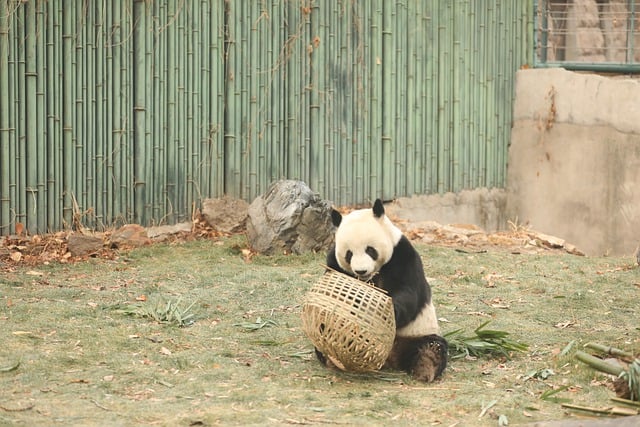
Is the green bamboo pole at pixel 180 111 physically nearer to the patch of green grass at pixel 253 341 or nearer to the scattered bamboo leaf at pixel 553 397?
the patch of green grass at pixel 253 341

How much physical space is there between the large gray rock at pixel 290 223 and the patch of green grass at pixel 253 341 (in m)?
0.16

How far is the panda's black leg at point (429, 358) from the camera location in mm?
5449

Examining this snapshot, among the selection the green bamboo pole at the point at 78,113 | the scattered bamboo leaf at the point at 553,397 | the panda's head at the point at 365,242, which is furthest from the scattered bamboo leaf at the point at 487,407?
the green bamboo pole at the point at 78,113

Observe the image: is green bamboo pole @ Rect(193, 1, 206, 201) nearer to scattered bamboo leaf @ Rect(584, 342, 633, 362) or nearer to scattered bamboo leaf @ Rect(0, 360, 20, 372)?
Result: scattered bamboo leaf @ Rect(0, 360, 20, 372)

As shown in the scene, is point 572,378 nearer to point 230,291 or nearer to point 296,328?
point 296,328

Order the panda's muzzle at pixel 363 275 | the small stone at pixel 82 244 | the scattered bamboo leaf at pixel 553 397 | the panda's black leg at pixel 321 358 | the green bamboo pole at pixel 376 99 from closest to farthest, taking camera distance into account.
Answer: the scattered bamboo leaf at pixel 553 397, the panda's muzzle at pixel 363 275, the panda's black leg at pixel 321 358, the small stone at pixel 82 244, the green bamboo pole at pixel 376 99

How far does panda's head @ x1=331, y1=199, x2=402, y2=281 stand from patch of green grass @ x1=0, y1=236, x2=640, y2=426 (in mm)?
590

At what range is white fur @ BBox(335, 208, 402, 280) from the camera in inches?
210

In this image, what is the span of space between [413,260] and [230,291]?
7.28 ft

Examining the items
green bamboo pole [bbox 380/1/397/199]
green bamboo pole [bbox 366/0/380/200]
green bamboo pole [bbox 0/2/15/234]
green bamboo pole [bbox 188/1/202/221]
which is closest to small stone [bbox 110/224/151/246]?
green bamboo pole [bbox 188/1/202/221]

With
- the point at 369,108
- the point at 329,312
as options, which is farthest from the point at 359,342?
the point at 369,108

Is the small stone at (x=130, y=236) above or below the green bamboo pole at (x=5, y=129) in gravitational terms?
below

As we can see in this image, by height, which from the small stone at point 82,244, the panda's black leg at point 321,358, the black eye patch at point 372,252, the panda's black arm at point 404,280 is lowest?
the panda's black leg at point 321,358

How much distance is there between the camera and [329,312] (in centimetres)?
522
